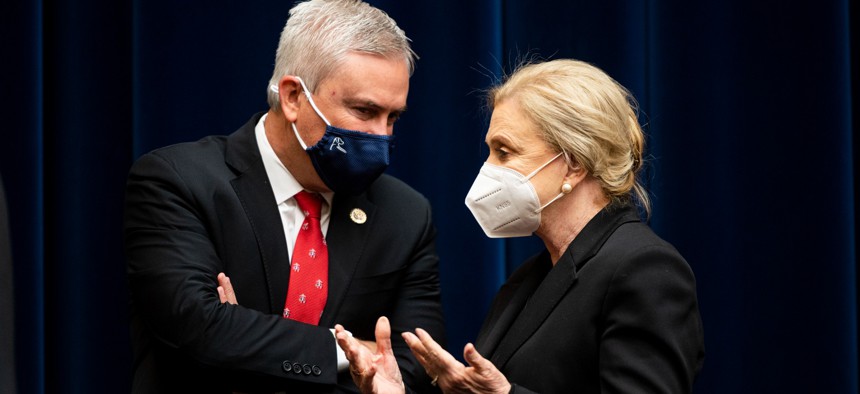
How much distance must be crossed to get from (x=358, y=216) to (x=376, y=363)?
1.64 ft

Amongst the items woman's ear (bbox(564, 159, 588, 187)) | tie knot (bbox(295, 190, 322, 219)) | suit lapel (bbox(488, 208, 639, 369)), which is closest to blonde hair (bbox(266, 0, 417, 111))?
tie knot (bbox(295, 190, 322, 219))

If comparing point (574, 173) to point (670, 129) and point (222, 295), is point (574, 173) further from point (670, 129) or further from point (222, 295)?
point (670, 129)

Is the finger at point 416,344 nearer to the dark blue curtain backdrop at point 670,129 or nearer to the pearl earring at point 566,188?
the pearl earring at point 566,188

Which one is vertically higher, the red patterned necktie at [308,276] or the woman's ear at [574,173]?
the woman's ear at [574,173]

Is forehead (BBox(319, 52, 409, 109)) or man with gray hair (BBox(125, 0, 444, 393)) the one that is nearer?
man with gray hair (BBox(125, 0, 444, 393))

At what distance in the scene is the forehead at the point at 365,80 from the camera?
8.89 feet

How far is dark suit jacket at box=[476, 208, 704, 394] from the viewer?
2.11m

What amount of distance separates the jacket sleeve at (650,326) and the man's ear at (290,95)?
100 cm

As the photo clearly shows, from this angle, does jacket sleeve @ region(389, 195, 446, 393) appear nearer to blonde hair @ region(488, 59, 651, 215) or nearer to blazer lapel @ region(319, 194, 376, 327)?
blazer lapel @ region(319, 194, 376, 327)

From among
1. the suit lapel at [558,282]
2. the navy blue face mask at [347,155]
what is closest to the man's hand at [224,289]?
the navy blue face mask at [347,155]

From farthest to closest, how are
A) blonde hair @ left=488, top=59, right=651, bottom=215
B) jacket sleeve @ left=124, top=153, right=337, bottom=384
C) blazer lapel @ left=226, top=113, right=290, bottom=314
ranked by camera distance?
blazer lapel @ left=226, top=113, right=290, bottom=314 → jacket sleeve @ left=124, top=153, right=337, bottom=384 → blonde hair @ left=488, top=59, right=651, bottom=215

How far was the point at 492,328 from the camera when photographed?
2512 mm

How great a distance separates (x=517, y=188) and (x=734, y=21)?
1535 mm

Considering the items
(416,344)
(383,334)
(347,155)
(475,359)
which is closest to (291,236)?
(347,155)
